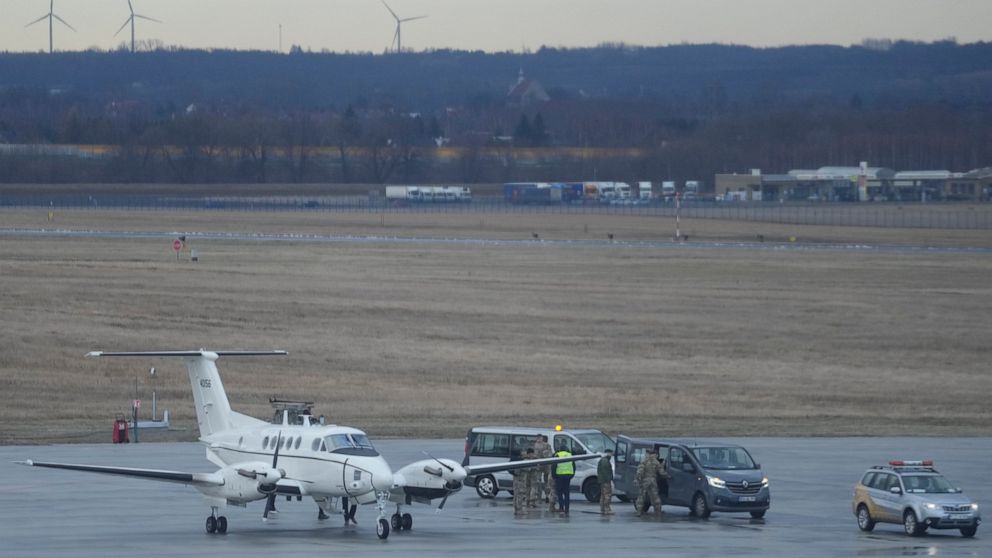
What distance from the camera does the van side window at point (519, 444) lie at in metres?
39.0

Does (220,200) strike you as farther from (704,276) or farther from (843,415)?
(843,415)

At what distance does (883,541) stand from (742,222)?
13414 centimetres

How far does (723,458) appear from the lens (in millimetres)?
35000

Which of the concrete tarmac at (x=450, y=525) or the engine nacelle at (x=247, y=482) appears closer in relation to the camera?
the concrete tarmac at (x=450, y=525)

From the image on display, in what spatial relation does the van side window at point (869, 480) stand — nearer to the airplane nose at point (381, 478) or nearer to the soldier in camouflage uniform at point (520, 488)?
the soldier in camouflage uniform at point (520, 488)

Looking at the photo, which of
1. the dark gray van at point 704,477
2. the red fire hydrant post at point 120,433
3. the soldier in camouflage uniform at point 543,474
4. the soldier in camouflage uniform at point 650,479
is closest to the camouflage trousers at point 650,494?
the soldier in camouflage uniform at point 650,479

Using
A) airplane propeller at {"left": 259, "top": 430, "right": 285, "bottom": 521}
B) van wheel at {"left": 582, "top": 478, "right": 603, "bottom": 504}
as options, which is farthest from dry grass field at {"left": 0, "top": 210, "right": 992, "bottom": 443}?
airplane propeller at {"left": 259, "top": 430, "right": 285, "bottom": 521}

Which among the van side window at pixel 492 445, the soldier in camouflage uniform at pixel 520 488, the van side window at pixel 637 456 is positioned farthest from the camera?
the van side window at pixel 492 445

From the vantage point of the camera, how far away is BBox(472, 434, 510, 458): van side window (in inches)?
1547

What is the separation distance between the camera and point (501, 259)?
111250 mm

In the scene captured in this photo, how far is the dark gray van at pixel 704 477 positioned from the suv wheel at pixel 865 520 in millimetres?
2265

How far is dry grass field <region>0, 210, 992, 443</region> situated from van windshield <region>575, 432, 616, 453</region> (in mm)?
12949

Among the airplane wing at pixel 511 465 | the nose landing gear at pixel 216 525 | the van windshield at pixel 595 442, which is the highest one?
the airplane wing at pixel 511 465

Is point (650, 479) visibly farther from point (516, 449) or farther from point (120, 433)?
point (120, 433)
